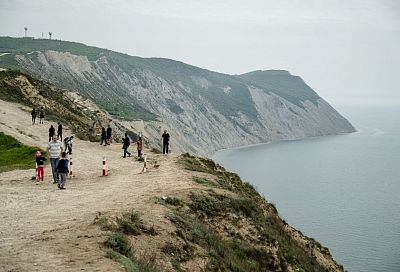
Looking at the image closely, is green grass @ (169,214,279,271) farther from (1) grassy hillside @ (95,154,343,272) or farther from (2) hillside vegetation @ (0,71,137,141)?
(2) hillside vegetation @ (0,71,137,141)

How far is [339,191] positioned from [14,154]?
3049 inches

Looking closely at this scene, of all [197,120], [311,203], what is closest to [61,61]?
[197,120]

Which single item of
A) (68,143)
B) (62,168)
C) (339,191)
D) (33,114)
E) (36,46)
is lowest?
(339,191)

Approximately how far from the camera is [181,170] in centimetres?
2320

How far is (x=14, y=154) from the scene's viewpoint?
28.9m

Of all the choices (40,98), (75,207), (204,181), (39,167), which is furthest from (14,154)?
(40,98)

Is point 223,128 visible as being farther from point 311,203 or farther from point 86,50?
point 311,203

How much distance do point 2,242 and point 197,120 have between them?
558ft

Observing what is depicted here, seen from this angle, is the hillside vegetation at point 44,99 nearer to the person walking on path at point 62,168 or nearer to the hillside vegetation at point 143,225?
the hillside vegetation at point 143,225

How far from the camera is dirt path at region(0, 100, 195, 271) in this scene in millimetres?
10141

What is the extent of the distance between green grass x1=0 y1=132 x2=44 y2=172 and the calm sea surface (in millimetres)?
36217

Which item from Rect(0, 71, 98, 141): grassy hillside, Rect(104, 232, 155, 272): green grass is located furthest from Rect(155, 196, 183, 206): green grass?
Rect(0, 71, 98, 141): grassy hillside

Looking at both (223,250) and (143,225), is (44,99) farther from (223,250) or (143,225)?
(223,250)

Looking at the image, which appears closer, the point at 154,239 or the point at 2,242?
the point at 2,242
